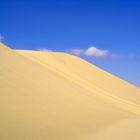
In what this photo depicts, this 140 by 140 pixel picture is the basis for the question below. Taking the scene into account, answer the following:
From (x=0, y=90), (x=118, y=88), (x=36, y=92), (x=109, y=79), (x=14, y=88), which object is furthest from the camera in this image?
(x=109, y=79)

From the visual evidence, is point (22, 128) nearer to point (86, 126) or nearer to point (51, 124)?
point (51, 124)

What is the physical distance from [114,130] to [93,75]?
1066 inches

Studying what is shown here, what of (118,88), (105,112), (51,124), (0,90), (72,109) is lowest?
(51,124)

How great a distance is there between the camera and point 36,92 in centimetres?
1584

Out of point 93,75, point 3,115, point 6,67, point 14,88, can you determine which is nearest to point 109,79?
point 93,75

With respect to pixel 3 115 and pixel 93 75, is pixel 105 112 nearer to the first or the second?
pixel 3 115

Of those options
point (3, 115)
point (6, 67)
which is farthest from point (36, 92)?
point (3, 115)

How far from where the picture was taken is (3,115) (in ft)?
35.3

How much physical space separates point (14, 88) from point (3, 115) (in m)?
3.78

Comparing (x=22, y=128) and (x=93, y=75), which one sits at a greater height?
(x=93, y=75)

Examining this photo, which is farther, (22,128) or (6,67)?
(6,67)

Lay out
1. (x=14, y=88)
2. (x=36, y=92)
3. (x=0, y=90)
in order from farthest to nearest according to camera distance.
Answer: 1. (x=36, y=92)
2. (x=14, y=88)
3. (x=0, y=90)

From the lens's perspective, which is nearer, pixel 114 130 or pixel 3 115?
pixel 3 115

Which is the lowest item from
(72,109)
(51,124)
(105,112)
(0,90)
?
(51,124)
